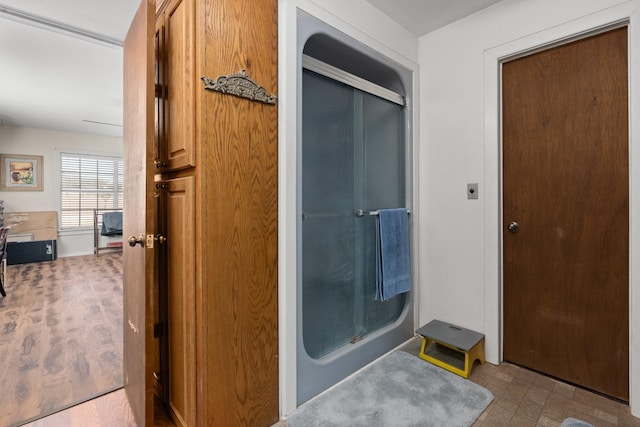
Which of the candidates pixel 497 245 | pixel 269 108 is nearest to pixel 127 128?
pixel 269 108

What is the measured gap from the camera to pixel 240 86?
1330 millimetres

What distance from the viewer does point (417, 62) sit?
2.34 meters

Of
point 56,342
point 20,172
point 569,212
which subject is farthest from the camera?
point 20,172

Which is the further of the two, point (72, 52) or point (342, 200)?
point (72, 52)

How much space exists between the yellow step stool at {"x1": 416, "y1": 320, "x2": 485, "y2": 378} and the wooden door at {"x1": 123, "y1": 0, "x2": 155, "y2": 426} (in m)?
1.60

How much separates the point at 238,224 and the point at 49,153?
6408 millimetres

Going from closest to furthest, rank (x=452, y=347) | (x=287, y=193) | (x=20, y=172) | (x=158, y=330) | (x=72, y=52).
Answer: (x=287, y=193)
(x=158, y=330)
(x=452, y=347)
(x=72, y=52)
(x=20, y=172)

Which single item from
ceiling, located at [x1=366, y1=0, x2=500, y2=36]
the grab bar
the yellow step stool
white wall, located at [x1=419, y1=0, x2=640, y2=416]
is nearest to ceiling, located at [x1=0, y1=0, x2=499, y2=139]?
ceiling, located at [x1=366, y1=0, x2=500, y2=36]

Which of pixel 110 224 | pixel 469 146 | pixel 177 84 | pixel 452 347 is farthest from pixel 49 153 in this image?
pixel 452 347

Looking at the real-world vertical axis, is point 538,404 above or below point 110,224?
below

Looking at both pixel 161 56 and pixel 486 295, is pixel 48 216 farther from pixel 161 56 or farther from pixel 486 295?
pixel 486 295

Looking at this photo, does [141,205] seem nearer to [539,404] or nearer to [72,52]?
[539,404]

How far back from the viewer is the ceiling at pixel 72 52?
188 centimetres

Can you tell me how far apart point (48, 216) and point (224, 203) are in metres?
6.24
